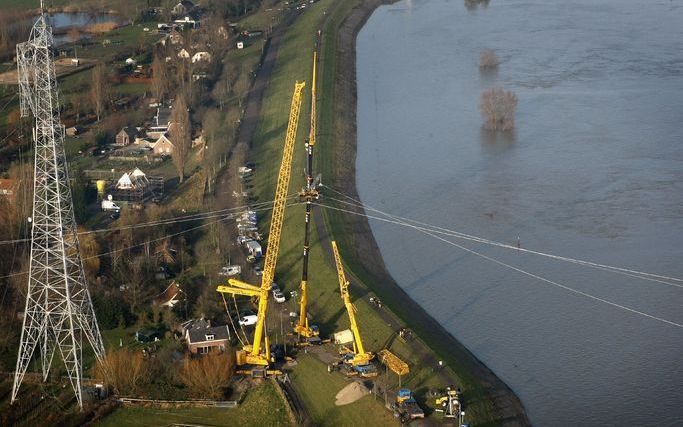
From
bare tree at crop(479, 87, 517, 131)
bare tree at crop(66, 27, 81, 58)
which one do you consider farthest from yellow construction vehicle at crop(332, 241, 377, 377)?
bare tree at crop(66, 27, 81, 58)

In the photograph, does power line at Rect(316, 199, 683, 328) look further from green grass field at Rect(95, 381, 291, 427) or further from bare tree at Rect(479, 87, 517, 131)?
bare tree at Rect(479, 87, 517, 131)

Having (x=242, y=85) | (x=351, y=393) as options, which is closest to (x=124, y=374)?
(x=351, y=393)

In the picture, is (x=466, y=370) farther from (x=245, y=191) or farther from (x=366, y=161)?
(x=366, y=161)

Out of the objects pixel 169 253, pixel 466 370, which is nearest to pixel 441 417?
pixel 466 370

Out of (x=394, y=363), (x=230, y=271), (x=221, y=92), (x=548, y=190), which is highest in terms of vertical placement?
(x=221, y=92)

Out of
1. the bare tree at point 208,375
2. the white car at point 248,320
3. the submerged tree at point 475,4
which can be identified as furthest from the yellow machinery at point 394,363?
the submerged tree at point 475,4

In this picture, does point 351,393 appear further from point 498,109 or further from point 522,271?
point 498,109
